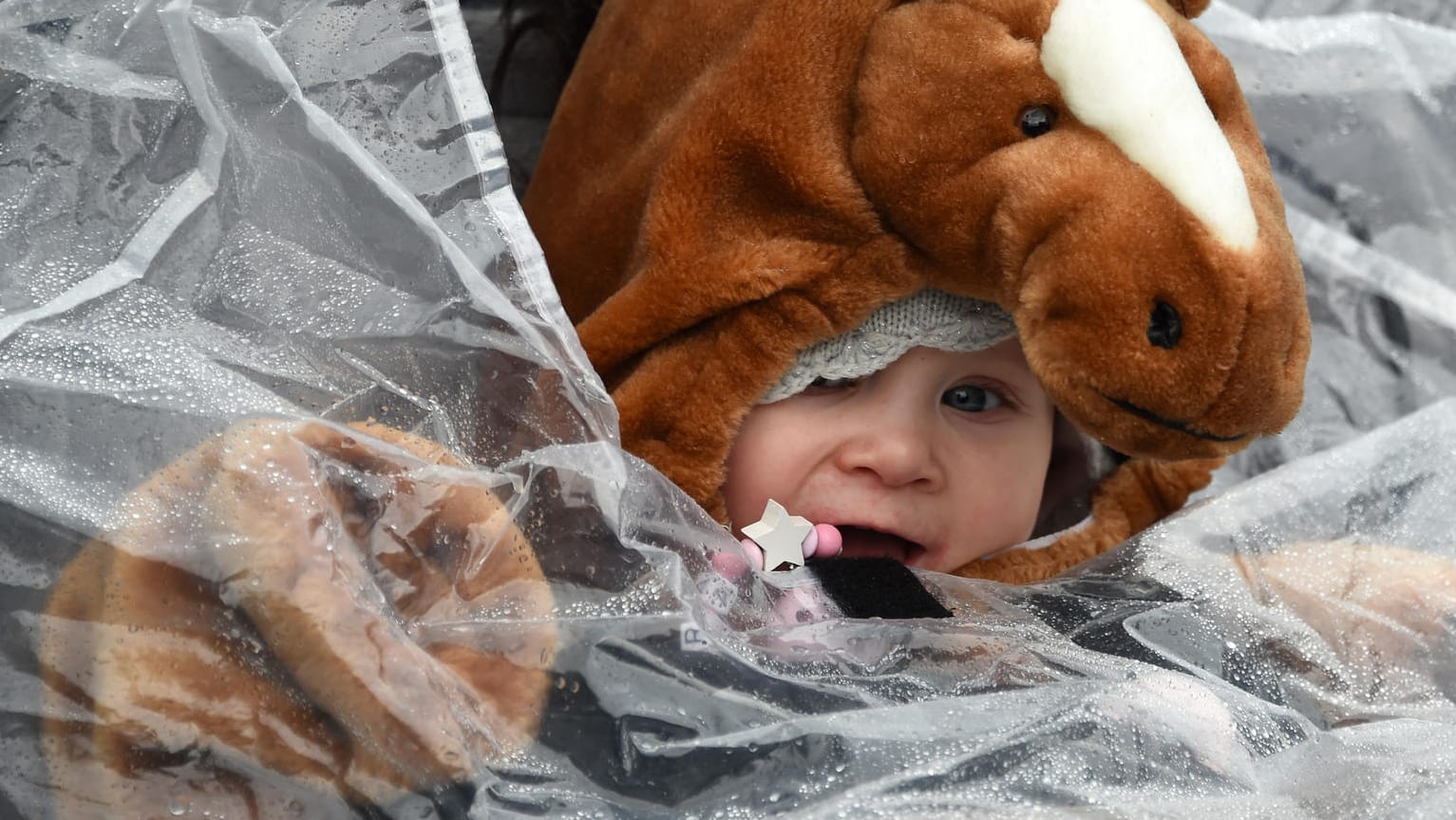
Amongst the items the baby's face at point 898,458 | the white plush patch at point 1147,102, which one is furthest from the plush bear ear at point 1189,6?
the baby's face at point 898,458

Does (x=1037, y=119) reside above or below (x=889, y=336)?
above

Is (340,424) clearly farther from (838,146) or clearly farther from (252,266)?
(838,146)

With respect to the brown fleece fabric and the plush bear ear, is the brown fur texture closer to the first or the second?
the brown fleece fabric

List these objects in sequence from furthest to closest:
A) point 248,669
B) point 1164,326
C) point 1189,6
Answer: point 1189,6 → point 1164,326 → point 248,669

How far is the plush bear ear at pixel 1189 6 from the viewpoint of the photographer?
80 centimetres

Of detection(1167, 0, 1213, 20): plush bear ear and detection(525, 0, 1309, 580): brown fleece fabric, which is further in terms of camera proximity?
detection(1167, 0, 1213, 20): plush bear ear

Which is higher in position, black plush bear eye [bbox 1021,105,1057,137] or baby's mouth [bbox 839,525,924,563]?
black plush bear eye [bbox 1021,105,1057,137]

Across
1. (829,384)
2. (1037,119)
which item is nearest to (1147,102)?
(1037,119)

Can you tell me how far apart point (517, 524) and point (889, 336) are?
32cm

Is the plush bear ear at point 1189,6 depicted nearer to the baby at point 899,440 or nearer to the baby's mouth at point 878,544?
the baby at point 899,440

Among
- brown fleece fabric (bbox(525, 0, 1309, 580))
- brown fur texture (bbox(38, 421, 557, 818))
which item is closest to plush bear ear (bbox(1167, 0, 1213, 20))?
brown fleece fabric (bbox(525, 0, 1309, 580))

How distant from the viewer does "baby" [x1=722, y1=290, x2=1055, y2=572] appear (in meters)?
0.83

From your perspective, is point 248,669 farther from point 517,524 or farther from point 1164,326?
point 1164,326

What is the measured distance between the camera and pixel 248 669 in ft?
1.65
